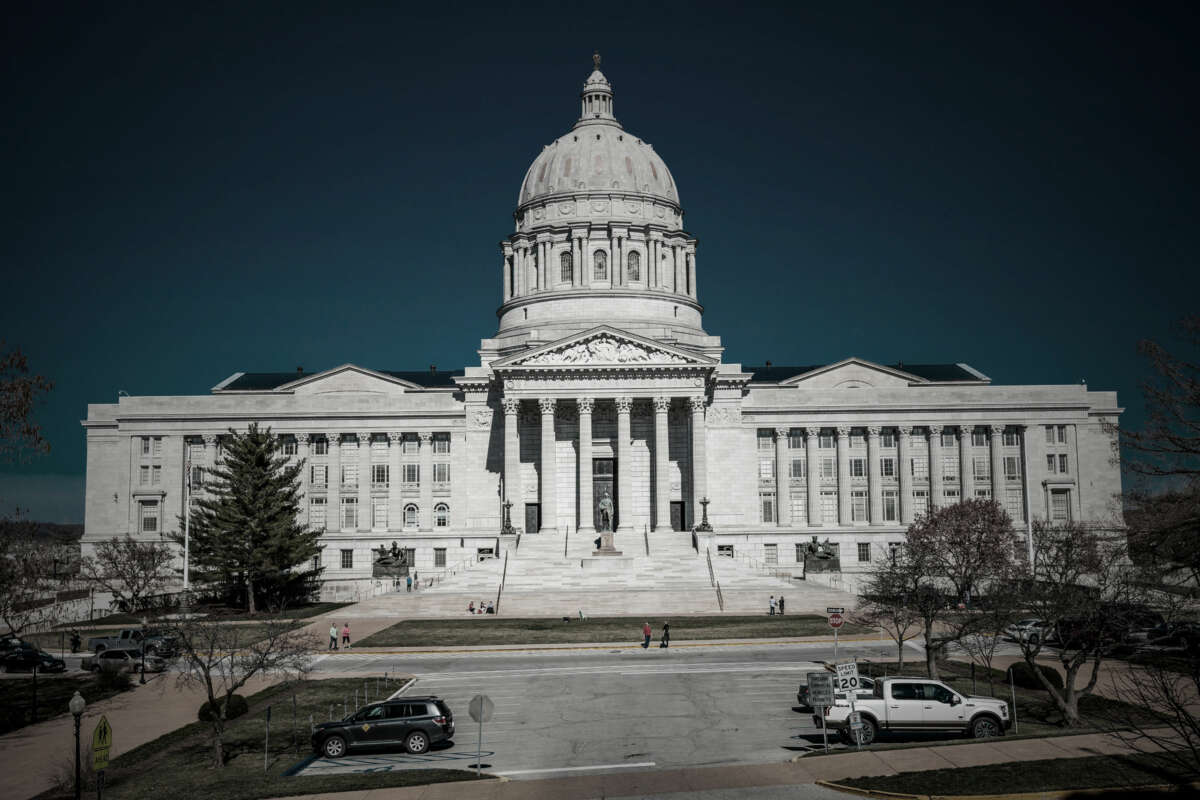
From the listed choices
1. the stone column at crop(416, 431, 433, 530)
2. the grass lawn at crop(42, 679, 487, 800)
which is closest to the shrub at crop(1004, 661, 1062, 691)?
the grass lawn at crop(42, 679, 487, 800)

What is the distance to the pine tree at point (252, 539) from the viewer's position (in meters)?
61.7

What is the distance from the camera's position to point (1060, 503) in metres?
84.3

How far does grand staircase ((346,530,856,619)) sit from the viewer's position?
185ft

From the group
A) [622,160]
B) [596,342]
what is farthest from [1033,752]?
[622,160]

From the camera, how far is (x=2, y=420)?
27109 millimetres

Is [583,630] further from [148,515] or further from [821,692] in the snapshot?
[148,515]

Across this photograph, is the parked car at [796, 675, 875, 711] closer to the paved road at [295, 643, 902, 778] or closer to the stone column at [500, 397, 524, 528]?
the paved road at [295, 643, 902, 778]

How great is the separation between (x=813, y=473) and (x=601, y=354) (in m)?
20.5

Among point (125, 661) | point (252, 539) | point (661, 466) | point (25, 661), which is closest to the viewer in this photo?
point (125, 661)

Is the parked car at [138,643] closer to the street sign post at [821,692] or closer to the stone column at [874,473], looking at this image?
the street sign post at [821,692]

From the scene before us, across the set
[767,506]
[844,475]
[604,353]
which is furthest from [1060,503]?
[604,353]

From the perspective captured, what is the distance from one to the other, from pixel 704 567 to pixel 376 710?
40.9m

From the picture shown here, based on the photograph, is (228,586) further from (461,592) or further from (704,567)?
(704,567)

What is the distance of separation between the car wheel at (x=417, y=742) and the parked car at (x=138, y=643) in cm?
1679
